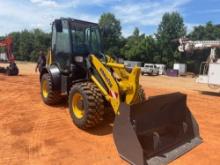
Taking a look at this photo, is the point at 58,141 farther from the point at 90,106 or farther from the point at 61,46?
the point at 61,46

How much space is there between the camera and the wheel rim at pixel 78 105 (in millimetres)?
5884

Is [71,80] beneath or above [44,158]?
above

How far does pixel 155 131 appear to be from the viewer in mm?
4977

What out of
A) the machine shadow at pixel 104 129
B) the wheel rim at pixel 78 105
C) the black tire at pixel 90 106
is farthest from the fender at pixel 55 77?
the machine shadow at pixel 104 129

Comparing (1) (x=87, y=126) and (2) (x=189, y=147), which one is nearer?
(2) (x=189, y=147)

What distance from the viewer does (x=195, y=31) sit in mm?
52781

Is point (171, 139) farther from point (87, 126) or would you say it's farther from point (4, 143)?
point (4, 143)

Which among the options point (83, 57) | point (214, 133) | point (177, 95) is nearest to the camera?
point (177, 95)

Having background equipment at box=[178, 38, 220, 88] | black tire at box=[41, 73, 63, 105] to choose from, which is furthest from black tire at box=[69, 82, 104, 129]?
background equipment at box=[178, 38, 220, 88]

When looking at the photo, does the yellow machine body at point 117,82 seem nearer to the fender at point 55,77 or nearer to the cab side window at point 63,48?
the cab side window at point 63,48

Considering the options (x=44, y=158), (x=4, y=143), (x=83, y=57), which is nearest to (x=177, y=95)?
(x=83, y=57)

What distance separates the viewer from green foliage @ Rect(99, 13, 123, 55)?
24.9 feet

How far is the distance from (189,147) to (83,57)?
3450 mm

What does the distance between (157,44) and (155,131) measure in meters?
44.3
